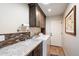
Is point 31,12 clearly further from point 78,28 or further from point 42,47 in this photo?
point 78,28

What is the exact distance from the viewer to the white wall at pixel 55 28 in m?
6.37

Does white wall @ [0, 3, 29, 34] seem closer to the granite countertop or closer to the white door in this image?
the granite countertop

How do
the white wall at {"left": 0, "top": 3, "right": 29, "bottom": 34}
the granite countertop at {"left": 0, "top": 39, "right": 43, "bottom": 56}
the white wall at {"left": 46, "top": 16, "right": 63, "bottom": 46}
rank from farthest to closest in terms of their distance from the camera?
the white wall at {"left": 46, "top": 16, "right": 63, "bottom": 46}
the white wall at {"left": 0, "top": 3, "right": 29, "bottom": 34}
the granite countertop at {"left": 0, "top": 39, "right": 43, "bottom": 56}

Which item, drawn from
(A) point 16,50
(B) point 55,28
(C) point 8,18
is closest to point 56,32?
(B) point 55,28

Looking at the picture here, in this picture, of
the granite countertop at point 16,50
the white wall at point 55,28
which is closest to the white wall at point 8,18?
the granite countertop at point 16,50

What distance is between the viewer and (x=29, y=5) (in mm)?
3318

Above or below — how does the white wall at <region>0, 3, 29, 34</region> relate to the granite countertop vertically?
above

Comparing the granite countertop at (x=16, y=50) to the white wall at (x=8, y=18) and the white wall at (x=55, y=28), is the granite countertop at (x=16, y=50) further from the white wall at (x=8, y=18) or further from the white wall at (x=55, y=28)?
the white wall at (x=55, y=28)

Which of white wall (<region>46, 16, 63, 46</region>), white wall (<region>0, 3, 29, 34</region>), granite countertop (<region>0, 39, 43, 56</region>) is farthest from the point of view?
white wall (<region>46, 16, 63, 46</region>)

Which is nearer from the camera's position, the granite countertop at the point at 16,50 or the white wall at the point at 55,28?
the granite countertop at the point at 16,50

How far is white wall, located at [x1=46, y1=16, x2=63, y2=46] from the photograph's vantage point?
637cm

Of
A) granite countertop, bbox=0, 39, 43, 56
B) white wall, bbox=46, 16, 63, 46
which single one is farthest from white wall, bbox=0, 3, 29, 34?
white wall, bbox=46, 16, 63, 46

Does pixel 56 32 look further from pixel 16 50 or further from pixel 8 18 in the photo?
pixel 16 50

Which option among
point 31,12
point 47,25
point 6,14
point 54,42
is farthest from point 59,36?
point 6,14
